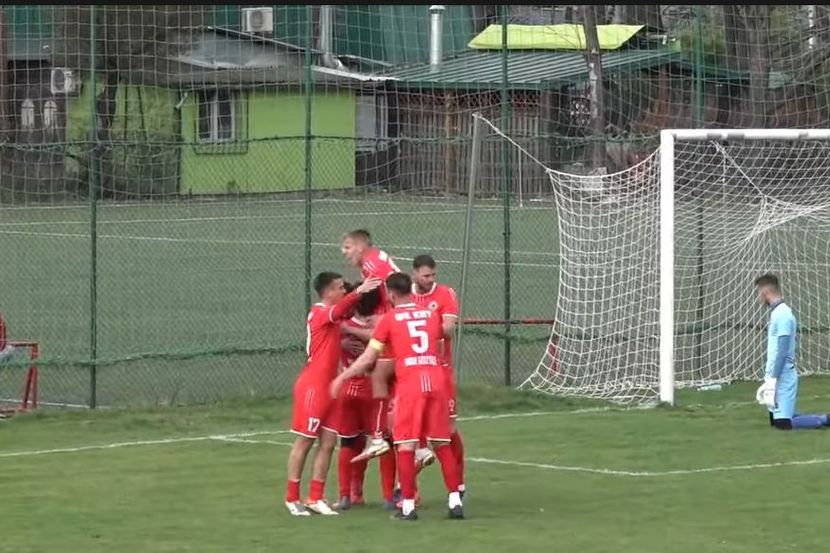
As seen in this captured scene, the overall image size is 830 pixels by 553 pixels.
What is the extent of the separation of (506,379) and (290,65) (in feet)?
19.7

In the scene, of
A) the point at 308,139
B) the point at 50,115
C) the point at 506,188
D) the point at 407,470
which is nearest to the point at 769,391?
the point at 506,188

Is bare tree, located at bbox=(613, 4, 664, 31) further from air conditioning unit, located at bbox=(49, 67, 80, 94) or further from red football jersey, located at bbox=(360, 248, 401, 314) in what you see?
red football jersey, located at bbox=(360, 248, 401, 314)

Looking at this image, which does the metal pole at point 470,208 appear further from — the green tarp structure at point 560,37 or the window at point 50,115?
the green tarp structure at point 560,37

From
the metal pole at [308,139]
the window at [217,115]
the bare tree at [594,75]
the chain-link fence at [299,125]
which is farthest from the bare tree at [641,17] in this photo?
the metal pole at [308,139]

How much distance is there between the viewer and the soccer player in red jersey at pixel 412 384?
10562 mm

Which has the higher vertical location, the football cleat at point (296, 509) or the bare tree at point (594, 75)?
the bare tree at point (594, 75)

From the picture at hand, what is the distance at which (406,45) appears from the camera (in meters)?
24.9

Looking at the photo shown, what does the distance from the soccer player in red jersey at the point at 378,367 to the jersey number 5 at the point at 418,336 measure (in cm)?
40

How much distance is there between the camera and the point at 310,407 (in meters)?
10.9

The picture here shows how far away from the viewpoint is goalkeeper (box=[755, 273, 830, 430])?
1444 cm

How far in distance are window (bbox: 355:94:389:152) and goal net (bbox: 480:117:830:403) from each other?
13.0 feet

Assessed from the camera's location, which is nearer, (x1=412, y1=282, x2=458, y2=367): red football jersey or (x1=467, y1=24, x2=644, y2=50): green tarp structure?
(x1=412, y1=282, x2=458, y2=367): red football jersey

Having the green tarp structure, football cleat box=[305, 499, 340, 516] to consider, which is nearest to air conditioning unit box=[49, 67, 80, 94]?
the green tarp structure

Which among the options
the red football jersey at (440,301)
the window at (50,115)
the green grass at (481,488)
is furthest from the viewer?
the window at (50,115)
